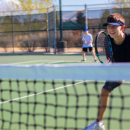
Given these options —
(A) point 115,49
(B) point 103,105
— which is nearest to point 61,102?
(B) point 103,105

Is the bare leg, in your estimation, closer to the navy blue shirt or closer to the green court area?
the green court area

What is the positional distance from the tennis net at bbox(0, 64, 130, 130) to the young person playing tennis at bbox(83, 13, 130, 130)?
0.27 m

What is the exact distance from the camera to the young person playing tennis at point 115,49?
8.54ft

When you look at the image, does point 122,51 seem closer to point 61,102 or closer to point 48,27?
point 61,102

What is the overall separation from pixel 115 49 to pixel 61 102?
4.82 ft

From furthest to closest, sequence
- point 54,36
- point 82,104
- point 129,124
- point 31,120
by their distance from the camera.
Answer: point 54,36, point 82,104, point 31,120, point 129,124

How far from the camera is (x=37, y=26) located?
1546cm

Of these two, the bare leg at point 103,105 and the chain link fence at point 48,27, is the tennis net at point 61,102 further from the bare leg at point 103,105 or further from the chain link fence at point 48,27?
the chain link fence at point 48,27

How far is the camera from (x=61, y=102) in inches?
150

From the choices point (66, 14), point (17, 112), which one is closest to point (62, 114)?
point (17, 112)

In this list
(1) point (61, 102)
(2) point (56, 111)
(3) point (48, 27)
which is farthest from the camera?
(3) point (48, 27)

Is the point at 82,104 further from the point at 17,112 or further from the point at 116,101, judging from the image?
the point at 17,112

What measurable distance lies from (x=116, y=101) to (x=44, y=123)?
4.54ft

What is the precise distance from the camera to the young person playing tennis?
2602 millimetres
